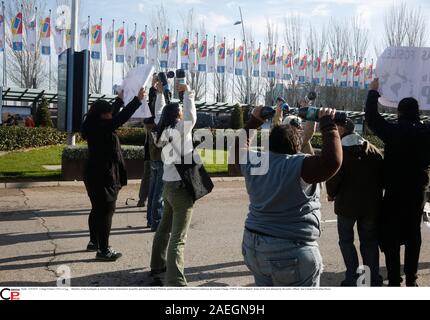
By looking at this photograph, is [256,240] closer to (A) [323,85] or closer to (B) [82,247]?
(B) [82,247]

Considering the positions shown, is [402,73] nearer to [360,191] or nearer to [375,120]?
[375,120]

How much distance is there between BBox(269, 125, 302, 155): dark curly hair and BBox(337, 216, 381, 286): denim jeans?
5.84 ft

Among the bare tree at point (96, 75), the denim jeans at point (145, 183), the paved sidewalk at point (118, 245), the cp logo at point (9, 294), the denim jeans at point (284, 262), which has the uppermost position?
the bare tree at point (96, 75)

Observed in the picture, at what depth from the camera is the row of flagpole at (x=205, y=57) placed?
26.5m

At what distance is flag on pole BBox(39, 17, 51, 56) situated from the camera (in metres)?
26.1

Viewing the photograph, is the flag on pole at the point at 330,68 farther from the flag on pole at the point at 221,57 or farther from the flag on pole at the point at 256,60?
the flag on pole at the point at 221,57

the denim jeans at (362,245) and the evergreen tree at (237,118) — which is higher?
the evergreen tree at (237,118)

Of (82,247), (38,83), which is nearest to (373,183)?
(82,247)

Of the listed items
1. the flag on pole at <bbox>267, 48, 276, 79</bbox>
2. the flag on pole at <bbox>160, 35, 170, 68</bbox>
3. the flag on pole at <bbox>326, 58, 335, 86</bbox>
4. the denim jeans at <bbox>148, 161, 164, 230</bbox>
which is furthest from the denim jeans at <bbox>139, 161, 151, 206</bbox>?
the flag on pole at <bbox>326, 58, 335, 86</bbox>

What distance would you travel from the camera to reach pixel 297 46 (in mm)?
37844

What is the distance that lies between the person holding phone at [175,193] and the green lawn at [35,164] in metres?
7.66

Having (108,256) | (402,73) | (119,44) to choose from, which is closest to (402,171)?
(402,73)

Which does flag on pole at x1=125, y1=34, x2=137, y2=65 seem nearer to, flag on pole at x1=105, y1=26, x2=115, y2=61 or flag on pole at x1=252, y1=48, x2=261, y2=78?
flag on pole at x1=105, y1=26, x2=115, y2=61

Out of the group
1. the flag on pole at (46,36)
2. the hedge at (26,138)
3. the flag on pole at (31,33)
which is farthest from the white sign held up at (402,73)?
the flag on pole at (31,33)
